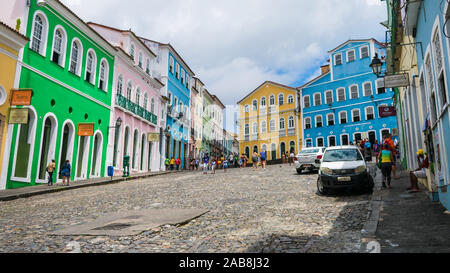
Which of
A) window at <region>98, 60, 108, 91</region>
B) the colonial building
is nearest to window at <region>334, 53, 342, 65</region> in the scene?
the colonial building

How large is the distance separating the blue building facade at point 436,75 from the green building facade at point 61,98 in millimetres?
16458

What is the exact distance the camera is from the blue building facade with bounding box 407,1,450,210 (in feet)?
20.9

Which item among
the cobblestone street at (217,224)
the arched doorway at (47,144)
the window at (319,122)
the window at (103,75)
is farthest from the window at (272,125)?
the cobblestone street at (217,224)

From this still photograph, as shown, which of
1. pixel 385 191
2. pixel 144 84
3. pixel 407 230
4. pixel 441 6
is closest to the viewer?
pixel 407 230

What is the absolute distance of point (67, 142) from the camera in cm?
1931

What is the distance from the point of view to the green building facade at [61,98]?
15.8 metres

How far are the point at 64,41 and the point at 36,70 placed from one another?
3393mm

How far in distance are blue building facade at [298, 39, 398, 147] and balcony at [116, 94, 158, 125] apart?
Answer: 22.6 m

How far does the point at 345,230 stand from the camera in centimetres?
614

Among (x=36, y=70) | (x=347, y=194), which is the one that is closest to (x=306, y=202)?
(x=347, y=194)

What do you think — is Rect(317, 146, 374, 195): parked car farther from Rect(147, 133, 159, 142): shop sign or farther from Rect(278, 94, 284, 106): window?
Rect(278, 94, 284, 106): window

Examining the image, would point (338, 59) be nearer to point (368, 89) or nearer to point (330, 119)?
point (368, 89)

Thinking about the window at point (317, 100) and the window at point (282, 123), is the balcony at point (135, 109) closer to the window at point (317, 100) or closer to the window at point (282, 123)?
the window at point (282, 123)

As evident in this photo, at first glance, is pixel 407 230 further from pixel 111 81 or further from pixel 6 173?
pixel 111 81
